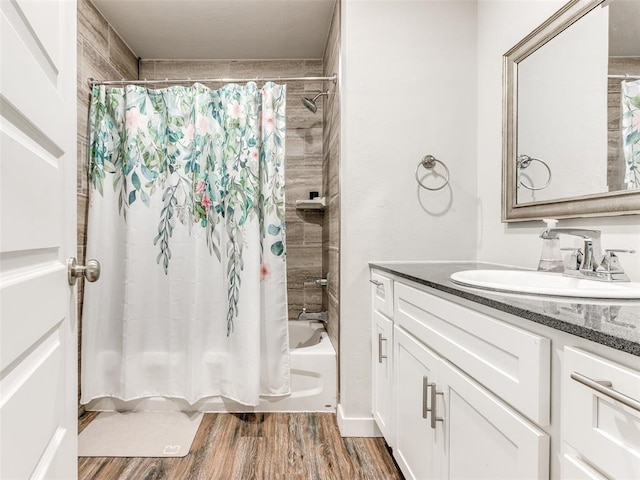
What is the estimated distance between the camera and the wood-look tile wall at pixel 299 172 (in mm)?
3061

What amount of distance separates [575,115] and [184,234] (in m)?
Result: 1.89

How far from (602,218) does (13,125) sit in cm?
158

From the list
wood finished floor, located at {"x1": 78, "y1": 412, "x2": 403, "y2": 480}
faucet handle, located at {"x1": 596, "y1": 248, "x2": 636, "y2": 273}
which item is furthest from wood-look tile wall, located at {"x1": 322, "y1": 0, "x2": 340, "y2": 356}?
faucet handle, located at {"x1": 596, "y1": 248, "x2": 636, "y2": 273}

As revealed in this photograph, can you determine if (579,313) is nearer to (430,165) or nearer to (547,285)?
(547,285)

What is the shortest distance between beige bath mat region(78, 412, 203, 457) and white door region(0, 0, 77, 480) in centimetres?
105

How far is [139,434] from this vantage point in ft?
6.65

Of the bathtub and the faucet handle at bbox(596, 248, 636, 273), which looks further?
the bathtub

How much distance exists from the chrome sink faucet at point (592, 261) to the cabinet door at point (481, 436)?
0.53 meters

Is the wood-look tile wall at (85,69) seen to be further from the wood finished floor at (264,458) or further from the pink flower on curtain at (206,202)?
the wood finished floor at (264,458)

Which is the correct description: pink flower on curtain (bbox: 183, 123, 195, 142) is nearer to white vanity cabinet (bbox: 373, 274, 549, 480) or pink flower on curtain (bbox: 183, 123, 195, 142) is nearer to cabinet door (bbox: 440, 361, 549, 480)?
white vanity cabinet (bbox: 373, 274, 549, 480)

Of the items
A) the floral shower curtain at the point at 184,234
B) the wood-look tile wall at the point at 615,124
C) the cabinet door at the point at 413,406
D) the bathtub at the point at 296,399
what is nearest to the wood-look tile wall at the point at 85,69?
the floral shower curtain at the point at 184,234

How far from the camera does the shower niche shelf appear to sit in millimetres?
2783

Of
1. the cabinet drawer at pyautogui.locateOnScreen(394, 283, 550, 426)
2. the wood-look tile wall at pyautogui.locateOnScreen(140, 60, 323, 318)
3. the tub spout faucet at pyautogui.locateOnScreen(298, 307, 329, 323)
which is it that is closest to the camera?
the cabinet drawer at pyautogui.locateOnScreen(394, 283, 550, 426)

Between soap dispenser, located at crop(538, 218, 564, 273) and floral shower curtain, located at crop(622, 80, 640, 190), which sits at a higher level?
floral shower curtain, located at crop(622, 80, 640, 190)
